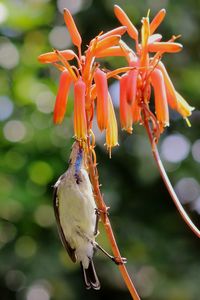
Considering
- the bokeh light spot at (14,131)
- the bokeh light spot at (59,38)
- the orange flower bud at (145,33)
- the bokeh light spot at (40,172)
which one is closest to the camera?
the orange flower bud at (145,33)

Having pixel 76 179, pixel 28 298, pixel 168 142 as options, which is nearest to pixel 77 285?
pixel 28 298

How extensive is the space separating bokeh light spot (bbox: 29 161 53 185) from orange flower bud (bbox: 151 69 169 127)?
3.92m

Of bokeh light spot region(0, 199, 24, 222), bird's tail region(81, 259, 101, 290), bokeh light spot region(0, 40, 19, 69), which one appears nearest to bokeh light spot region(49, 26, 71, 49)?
bokeh light spot region(0, 40, 19, 69)

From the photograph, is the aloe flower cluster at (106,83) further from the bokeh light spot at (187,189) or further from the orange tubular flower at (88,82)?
the bokeh light spot at (187,189)

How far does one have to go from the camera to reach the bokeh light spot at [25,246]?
22.2 feet

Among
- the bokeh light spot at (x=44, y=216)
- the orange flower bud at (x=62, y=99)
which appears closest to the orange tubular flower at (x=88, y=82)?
the orange flower bud at (x=62, y=99)

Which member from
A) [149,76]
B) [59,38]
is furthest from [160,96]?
[59,38]

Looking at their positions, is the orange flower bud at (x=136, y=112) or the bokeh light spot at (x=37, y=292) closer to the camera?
the orange flower bud at (x=136, y=112)

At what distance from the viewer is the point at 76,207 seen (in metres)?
3.19

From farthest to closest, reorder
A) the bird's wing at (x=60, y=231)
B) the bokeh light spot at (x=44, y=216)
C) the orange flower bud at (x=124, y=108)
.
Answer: the bokeh light spot at (x=44, y=216) < the bird's wing at (x=60, y=231) < the orange flower bud at (x=124, y=108)

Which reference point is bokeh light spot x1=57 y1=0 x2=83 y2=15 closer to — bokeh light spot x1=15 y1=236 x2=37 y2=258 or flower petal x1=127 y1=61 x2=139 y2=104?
bokeh light spot x1=15 y1=236 x2=37 y2=258

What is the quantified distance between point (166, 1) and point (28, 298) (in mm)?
3379

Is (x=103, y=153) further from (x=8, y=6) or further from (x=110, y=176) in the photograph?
(x=8, y=6)

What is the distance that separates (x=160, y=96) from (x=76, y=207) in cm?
79
